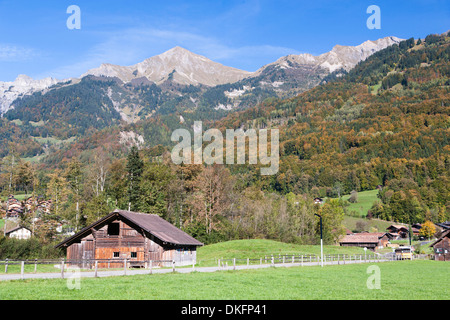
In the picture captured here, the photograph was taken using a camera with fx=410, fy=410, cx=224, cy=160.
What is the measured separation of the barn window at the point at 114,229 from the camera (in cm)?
4888

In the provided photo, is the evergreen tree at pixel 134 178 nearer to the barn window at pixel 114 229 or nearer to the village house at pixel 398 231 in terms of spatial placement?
the barn window at pixel 114 229

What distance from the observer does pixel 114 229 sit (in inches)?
1930

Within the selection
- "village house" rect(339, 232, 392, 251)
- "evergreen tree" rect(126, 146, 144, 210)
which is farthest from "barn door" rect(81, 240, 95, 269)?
"village house" rect(339, 232, 392, 251)

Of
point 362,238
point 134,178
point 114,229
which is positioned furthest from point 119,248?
point 362,238

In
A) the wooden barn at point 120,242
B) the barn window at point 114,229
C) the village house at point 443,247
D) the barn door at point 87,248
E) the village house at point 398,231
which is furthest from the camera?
the village house at point 398,231

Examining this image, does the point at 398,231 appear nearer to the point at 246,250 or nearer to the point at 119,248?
the point at 246,250

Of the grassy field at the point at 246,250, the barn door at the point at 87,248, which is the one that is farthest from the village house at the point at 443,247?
the barn door at the point at 87,248

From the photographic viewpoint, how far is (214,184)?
8150cm

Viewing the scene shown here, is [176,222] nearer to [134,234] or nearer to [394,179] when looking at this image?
[134,234]

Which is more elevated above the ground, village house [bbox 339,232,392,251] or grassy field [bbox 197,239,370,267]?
grassy field [bbox 197,239,370,267]

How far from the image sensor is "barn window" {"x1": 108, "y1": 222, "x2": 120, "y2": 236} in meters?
48.9

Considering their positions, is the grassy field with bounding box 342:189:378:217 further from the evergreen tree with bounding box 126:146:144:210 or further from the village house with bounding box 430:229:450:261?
the evergreen tree with bounding box 126:146:144:210

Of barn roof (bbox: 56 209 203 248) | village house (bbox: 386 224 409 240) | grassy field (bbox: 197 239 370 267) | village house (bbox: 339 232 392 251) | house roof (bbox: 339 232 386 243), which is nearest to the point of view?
barn roof (bbox: 56 209 203 248)
